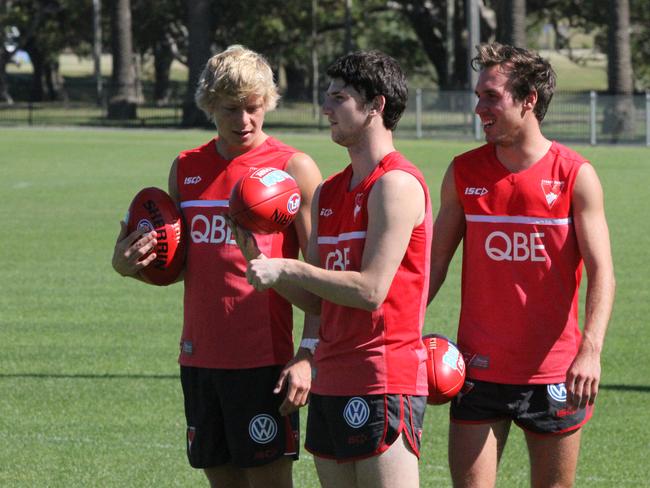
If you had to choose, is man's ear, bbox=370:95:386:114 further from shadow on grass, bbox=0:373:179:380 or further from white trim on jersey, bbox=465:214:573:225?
shadow on grass, bbox=0:373:179:380

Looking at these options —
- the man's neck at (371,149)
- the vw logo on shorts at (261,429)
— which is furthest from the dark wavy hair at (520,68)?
→ the vw logo on shorts at (261,429)

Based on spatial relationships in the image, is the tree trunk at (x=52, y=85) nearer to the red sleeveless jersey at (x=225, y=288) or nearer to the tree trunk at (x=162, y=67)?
the tree trunk at (x=162, y=67)

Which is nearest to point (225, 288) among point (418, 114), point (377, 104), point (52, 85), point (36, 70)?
point (377, 104)

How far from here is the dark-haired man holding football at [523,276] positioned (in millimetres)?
4969

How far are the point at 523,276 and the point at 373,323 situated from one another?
863mm

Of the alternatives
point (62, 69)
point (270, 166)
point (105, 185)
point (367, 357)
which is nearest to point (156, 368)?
point (270, 166)

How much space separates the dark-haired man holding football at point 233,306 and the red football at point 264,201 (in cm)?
24

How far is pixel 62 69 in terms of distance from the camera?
133m

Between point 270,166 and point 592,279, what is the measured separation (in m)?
1.37

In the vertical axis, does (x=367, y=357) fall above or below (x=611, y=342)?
above

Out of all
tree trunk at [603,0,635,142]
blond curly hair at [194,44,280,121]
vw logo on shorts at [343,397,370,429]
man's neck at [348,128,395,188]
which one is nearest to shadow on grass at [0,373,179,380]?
blond curly hair at [194,44,280,121]

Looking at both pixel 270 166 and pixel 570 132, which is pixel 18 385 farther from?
pixel 570 132

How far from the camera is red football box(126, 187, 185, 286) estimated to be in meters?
5.21

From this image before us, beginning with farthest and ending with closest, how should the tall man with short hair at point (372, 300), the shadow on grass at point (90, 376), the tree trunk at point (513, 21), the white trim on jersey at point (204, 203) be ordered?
the tree trunk at point (513, 21), the shadow on grass at point (90, 376), the white trim on jersey at point (204, 203), the tall man with short hair at point (372, 300)
